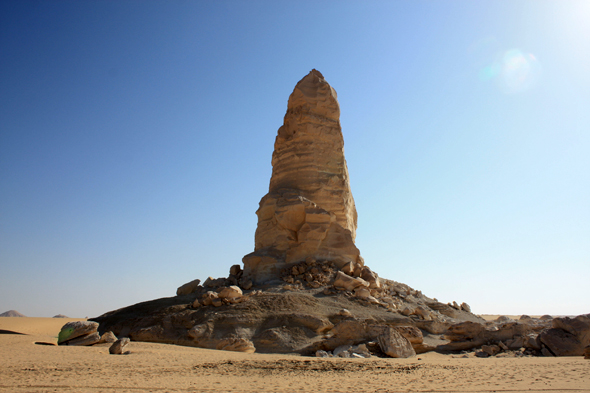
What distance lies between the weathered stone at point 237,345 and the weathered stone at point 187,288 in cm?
660

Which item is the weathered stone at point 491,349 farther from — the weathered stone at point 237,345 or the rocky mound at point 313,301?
the weathered stone at point 237,345

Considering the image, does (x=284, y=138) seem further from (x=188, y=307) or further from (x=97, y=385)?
(x=97, y=385)

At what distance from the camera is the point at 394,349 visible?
36.1 ft

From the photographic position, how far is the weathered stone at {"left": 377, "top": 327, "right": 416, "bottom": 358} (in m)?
11.0

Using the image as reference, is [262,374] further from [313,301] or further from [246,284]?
[246,284]

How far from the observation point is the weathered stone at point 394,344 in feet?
36.0

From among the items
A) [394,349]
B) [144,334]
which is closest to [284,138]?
[144,334]

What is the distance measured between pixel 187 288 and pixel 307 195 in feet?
24.3

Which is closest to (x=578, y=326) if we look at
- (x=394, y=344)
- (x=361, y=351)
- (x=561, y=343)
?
(x=561, y=343)

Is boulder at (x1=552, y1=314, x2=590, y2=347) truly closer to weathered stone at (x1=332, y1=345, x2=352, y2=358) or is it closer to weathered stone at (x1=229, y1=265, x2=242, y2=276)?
weathered stone at (x1=332, y1=345, x2=352, y2=358)

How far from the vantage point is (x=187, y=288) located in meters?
19.0

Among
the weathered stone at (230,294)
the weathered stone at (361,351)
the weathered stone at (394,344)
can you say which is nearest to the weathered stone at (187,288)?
the weathered stone at (230,294)

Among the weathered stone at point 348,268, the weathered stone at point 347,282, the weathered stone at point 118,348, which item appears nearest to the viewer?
the weathered stone at point 118,348

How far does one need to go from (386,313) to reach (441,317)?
3.69m
